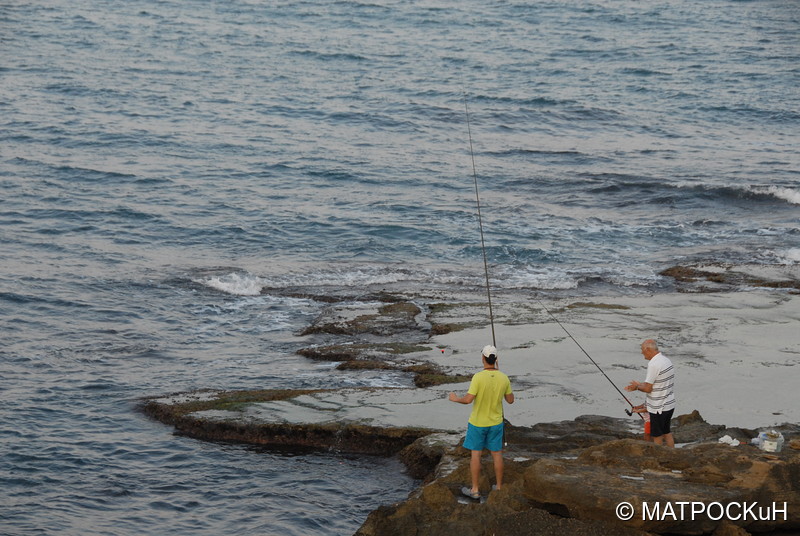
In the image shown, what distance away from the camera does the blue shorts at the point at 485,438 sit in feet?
26.2

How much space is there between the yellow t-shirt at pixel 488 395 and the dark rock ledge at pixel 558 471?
19.6 inches

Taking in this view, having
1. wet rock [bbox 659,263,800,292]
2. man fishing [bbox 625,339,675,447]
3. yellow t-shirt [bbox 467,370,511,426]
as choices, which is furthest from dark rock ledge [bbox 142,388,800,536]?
wet rock [bbox 659,263,800,292]

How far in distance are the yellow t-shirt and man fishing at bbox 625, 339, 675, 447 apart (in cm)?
116

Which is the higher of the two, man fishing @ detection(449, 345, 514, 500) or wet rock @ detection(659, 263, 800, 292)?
man fishing @ detection(449, 345, 514, 500)

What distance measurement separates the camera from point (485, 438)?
803 centimetres

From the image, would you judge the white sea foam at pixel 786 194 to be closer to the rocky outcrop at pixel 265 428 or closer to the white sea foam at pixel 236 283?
the white sea foam at pixel 236 283

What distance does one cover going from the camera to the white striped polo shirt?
27.3ft

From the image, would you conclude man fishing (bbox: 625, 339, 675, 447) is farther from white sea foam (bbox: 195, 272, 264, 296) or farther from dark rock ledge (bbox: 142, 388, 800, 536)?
white sea foam (bbox: 195, 272, 264, 296)

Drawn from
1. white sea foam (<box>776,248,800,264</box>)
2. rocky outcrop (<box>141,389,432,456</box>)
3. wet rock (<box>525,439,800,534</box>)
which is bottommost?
rocky outcrop (<box>141,389,432,456</box>)

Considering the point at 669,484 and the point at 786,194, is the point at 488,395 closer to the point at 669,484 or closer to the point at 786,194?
the point at 669,484

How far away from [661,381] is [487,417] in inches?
59.9

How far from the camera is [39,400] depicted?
12.1 m

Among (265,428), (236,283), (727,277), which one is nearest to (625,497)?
(265,428)

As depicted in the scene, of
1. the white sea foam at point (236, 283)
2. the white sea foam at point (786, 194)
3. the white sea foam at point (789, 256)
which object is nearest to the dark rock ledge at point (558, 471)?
the white sea foam at point (236, 283)
